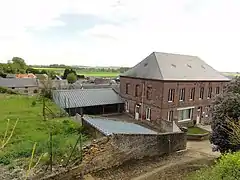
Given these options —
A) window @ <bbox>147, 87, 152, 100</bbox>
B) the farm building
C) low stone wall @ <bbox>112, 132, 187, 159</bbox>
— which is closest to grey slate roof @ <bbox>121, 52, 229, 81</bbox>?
window @ <bbox>147, 87, 152, 100</bbox>

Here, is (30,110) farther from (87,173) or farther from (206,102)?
(206,102)

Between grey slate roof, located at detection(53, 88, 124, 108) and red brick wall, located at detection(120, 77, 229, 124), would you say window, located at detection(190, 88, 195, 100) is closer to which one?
red brick wall, located at detection(120, 77, 229, 124)

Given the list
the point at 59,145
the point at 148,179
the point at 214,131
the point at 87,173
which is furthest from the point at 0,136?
the point at 214,131

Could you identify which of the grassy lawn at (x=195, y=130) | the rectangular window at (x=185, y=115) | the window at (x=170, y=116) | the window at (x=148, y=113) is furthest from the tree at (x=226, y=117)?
the window at (x=148, y=113)

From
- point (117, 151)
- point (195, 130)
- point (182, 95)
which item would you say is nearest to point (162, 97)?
point (182, 95)

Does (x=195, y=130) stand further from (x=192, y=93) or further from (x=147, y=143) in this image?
(x=147, y=143)
